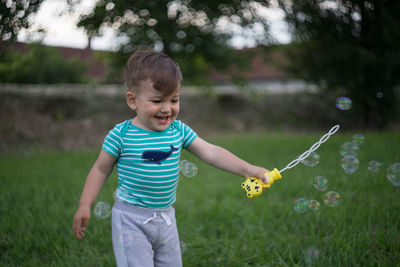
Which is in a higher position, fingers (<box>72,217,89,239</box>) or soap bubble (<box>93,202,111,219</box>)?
fingers (<box>72,217,89,239</box>)

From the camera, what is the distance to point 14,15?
272 cm

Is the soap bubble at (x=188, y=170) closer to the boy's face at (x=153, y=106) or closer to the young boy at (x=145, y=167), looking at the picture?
the young boy at (x=145, y=167)

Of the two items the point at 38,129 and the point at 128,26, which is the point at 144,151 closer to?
the point at 128,26

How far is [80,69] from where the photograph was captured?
1259 cm

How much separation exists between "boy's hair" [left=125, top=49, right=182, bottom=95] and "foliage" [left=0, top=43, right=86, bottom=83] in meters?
7.33

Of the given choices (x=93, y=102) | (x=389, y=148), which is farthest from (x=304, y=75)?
(x=93, y=102)

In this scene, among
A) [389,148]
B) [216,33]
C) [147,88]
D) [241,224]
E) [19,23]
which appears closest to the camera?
[147,88]

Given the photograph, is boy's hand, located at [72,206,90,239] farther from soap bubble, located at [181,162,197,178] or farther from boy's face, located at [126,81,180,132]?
soap bubble, located at [181,162,197,178]

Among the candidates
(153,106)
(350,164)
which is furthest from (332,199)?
(153,106)

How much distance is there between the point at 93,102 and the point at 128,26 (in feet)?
10.6

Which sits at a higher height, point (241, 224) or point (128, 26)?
point (128, 26)

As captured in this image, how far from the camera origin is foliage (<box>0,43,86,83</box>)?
8.80m

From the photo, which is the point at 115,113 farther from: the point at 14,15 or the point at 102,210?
the point at 102,210

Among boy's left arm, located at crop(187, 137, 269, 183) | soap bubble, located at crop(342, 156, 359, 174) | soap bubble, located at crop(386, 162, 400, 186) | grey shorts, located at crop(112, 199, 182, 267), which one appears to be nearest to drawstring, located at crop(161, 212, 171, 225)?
grey shorts, located at crop(112, 199, 182, 267)
